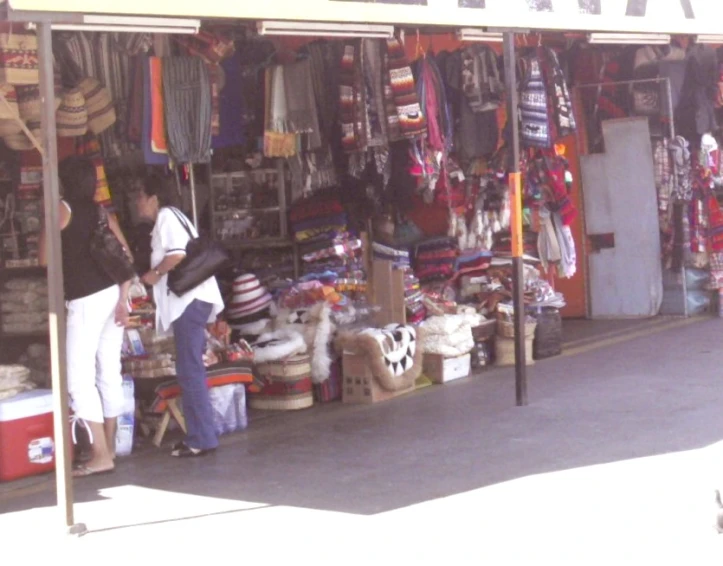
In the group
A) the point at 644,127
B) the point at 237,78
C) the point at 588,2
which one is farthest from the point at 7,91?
the point at 644,127

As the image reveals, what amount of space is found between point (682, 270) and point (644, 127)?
1.65 metres

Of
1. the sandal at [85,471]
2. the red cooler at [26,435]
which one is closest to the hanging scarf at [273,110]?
the red cooler at [26,435]

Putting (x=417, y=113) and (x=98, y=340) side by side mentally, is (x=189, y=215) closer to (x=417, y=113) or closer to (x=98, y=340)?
(x=417, y=113)

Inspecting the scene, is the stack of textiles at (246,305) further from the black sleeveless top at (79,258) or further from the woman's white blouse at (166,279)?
the black sleeveless top at (79,258)

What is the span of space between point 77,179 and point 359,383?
3280 millimetres

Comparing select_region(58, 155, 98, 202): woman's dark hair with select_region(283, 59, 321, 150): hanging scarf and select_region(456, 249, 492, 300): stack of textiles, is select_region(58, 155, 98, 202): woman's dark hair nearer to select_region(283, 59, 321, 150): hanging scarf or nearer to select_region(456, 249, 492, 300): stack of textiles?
select_region(283, 59, 321, 150): hanging scarf

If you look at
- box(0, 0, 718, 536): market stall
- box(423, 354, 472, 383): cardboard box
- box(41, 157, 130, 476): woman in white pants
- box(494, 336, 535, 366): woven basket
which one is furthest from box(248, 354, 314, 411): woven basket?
box(494, 336, 535, 366): woven basket

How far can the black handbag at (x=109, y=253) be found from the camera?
7938 mm

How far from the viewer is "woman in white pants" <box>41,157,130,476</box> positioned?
7898mm

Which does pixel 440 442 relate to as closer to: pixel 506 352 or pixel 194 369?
pixel 194 369

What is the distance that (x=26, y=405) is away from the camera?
8047 millimetres

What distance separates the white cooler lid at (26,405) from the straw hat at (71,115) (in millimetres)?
1889

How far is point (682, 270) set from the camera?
14.1m

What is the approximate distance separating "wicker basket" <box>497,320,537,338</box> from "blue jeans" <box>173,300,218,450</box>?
3.99 m
